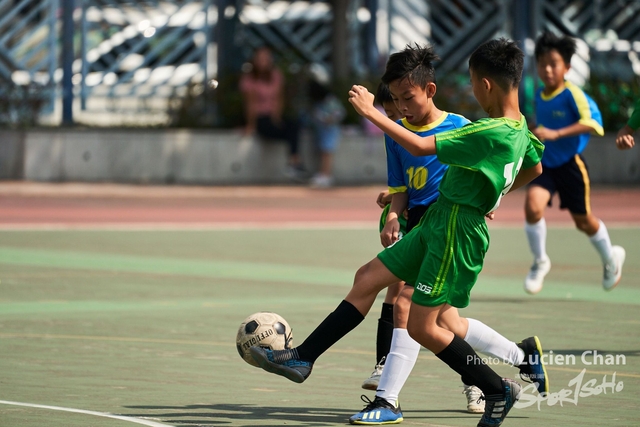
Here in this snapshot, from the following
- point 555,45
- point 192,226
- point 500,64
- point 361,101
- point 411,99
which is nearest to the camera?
point 361,101

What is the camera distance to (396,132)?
5.50 m

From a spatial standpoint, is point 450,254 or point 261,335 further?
point 261,335

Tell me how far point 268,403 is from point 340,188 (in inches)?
668

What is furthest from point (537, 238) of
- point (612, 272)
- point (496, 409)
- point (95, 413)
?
point (95, 413)

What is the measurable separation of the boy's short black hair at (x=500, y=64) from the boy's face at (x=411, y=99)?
1.17ft

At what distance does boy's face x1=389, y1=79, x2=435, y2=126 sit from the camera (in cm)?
606

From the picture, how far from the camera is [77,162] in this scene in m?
23.7

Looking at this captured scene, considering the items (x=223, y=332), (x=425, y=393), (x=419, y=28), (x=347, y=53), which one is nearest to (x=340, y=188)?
(x=347, y=53)

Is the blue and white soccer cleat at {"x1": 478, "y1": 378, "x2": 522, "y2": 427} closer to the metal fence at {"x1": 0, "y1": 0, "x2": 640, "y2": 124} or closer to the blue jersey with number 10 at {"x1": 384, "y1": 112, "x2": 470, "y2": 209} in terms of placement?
the blue jersey with number 10 at {"x1": 384, "y1": 112, "x2": 470, "y2": 209}

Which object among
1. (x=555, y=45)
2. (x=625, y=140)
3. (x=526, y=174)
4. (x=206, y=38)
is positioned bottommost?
(x=526, y=174)

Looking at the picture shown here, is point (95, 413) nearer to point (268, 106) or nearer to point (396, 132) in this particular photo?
point (396, 132)

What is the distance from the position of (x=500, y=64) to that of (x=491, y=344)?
4.51ft

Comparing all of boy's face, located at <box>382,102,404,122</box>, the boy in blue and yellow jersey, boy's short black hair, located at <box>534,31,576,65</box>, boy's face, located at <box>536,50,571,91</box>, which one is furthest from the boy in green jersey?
the boy in blue and yellow jersey

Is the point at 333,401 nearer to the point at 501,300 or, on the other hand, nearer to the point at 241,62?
the point at 501,300
